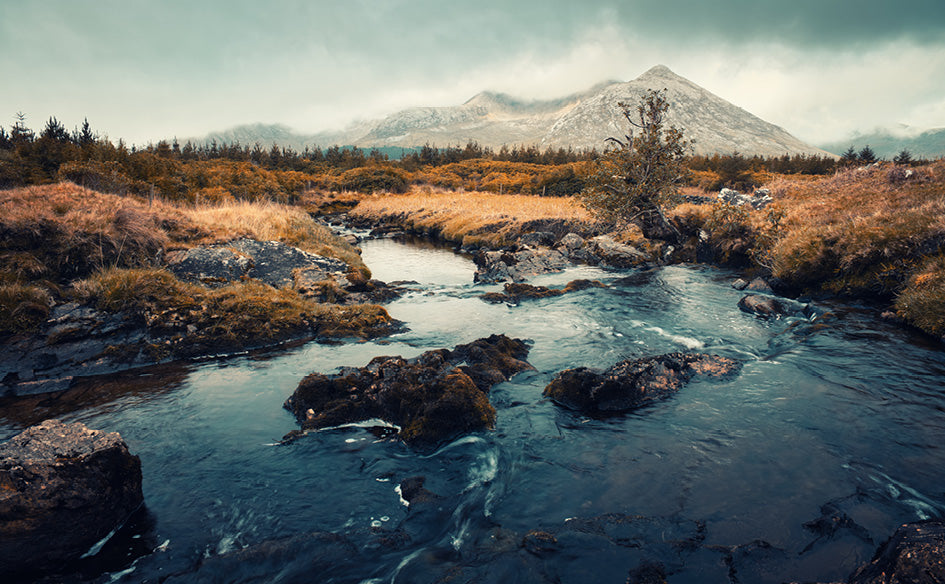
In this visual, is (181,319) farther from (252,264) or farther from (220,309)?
(252,264)

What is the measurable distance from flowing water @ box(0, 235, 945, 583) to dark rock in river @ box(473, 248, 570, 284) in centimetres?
1051

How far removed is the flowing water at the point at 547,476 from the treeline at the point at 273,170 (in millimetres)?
16909

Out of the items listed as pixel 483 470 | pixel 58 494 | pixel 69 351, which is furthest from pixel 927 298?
pixel 69 351

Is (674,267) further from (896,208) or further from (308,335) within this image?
(308,335)

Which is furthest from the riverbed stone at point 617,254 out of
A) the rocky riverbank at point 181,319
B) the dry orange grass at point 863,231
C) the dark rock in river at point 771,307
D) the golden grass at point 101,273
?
the golden grass at point 101,273

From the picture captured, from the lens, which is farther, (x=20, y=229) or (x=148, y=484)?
(x=20, y=229)

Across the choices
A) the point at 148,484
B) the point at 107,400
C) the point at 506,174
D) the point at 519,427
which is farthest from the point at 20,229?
the point at 506,174

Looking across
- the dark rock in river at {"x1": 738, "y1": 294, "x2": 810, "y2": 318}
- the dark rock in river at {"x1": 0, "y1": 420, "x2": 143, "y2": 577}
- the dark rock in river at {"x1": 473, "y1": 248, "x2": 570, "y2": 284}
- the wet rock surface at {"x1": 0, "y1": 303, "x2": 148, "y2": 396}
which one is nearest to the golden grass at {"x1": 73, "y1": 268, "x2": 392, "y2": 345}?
the wet rock surface at {"x1": 0, "y1": 303, "x2": 148, "y2": 396}

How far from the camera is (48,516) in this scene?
463 centimetres

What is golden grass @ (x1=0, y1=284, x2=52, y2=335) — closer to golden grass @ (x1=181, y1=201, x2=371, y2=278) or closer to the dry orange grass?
golden grass @ (x1=181, y1=201, x2=371, y2=278)

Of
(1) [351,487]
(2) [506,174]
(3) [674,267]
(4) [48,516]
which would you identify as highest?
(2) [506,174]

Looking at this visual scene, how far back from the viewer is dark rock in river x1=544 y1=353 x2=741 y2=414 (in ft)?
26.9

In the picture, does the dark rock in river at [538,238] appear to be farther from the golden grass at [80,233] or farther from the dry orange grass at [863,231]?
the golden grass at [80,233]

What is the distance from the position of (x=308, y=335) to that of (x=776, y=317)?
15.2m
